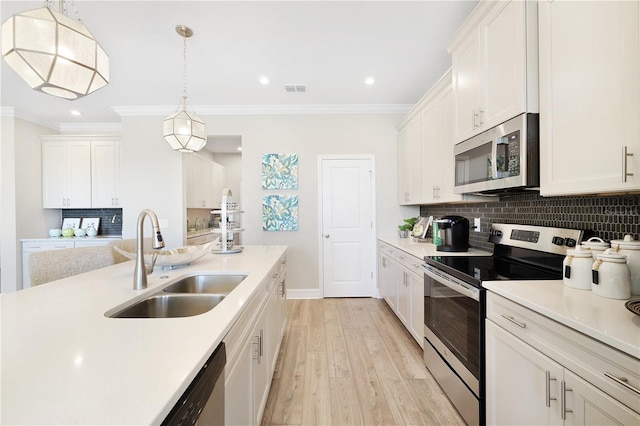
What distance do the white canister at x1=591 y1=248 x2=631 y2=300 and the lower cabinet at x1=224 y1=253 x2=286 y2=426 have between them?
144 cm

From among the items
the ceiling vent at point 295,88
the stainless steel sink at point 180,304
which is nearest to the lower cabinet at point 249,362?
the stainless steel sink at point 180,304

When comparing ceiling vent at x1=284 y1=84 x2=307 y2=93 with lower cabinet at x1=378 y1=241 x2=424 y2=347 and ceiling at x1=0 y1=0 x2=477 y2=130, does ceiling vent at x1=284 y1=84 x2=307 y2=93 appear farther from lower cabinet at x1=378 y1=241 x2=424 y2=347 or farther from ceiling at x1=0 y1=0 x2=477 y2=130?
lower cabinet at x1=378 y1=241 x2=424 y2=347

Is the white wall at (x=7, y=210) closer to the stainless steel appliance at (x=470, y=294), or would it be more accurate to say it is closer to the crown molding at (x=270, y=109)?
the crown molding at (x=270, y=109)

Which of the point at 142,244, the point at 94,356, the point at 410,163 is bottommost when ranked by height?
the point at 94,356

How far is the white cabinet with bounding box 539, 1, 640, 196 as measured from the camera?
99 cm

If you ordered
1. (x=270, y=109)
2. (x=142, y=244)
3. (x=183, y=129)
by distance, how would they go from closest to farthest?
(x=142, y=244) < (x=183, y=129) < (x=270, y=109)

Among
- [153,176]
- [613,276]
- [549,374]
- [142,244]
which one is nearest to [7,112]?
[153,176]

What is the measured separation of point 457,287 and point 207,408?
1404 mm

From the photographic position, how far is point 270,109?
392 centimetres

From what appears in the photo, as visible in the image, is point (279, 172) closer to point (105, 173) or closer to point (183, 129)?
point (183, 129)

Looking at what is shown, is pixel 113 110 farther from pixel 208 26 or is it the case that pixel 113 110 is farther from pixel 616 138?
pixel 616 138

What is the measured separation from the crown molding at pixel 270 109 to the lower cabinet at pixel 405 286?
1.99 meters

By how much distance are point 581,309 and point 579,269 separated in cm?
31

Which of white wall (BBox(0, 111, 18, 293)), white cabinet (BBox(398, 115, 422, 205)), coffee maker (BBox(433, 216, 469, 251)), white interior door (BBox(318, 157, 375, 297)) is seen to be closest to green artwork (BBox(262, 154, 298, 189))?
white interior door (BBox(318, 157, 375, 297))
